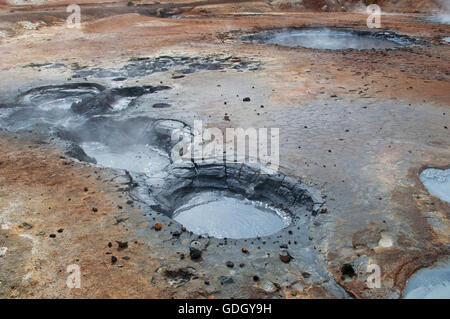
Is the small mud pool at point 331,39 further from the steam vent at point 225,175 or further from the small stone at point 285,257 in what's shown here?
the small stone at point 285,257

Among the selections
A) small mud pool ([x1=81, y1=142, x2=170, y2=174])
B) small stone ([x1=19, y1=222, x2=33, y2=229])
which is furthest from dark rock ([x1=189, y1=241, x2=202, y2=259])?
small mud pool ([x1=81, y1=142, x2=170, y2=174])

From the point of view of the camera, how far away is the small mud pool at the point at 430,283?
391cm

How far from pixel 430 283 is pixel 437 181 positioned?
2.28 meters

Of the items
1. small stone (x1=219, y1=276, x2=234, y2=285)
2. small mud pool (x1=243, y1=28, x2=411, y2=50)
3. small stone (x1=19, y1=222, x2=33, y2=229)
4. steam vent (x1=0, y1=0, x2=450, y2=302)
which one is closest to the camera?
small stone (x1=219, y1=276, x2=234, y2=285)

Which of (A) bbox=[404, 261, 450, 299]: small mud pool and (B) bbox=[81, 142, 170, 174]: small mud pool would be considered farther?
(B) bbox=[81, 142, 170, 174]: small mud pool

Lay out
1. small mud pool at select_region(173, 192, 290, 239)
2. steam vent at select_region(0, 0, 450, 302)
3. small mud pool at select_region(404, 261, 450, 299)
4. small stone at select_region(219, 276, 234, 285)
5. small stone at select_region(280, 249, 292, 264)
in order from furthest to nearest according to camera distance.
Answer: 1. small mud pool at select_region(173, 192, 290, 239)
2. small stone at select_region(280, 249, 292, 264)
3. steam vent at select_region(0, 0, 450, 302)
4. small stone at select_region(219, 276, 234, 285)
5. small mud pool at select_region(404, 261, 450, 299)

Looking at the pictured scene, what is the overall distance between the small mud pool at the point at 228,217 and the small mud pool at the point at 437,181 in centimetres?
212

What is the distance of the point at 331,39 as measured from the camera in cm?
1733

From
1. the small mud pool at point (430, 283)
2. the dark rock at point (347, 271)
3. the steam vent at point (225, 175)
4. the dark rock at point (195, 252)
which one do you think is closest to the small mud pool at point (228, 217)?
the steam vent at point (225, 175)

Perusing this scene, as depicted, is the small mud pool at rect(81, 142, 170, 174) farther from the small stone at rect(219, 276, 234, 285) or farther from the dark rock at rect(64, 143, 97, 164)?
the small stone at rect(219, 276, 234, 285)

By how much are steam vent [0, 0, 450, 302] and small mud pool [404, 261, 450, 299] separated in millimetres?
18

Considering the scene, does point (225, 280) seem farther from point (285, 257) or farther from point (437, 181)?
point (437, 181)

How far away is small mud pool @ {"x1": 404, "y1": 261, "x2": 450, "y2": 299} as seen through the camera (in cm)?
391

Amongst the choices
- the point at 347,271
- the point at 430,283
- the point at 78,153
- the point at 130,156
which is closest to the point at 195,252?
the point at 347,271
